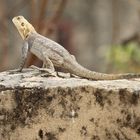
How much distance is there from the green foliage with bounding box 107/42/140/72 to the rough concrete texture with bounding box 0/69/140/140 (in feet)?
18.1

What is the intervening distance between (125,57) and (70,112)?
18.6 feet

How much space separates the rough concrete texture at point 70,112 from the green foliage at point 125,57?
18.1ft

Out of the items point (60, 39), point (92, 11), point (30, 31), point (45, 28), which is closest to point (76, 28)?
point (92, 11)

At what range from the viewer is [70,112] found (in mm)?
4836

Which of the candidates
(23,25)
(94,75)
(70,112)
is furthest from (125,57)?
(70,112)

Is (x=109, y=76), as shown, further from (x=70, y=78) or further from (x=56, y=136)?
(x=56, y=136)

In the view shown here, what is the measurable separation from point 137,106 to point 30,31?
184 cm

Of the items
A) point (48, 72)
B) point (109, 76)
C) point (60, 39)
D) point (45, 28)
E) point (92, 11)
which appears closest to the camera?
point (109, 76)

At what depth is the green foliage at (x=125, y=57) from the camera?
10406 millimetres

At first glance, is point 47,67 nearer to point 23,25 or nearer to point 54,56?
point 54,56

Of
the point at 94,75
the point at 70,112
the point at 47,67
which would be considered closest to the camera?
the point at 70,112

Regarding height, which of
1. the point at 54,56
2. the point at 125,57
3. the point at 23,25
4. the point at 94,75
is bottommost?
the point at 94,75

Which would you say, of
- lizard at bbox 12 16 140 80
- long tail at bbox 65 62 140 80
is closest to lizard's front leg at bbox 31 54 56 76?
lizard at bbox 12 16 140 80

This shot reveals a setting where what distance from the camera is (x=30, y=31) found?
6238mm
